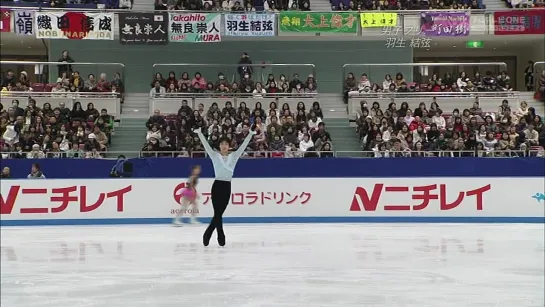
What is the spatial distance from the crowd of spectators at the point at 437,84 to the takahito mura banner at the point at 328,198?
6.10 metres

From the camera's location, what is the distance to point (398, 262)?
8.78 meters

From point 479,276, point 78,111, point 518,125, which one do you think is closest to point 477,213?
point 518,125

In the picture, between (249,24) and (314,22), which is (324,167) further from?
(249,24)

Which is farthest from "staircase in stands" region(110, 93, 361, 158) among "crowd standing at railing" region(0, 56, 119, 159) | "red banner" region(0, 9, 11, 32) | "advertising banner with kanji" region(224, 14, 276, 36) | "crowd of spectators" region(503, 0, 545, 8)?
"crowd of spectators" region(503, 0, 545, 8)

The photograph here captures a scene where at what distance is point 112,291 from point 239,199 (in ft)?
29.4

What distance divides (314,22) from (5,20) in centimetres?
979

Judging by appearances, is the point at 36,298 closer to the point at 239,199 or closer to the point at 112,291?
the point at 112,291

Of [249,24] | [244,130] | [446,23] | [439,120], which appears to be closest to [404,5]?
[446,23]

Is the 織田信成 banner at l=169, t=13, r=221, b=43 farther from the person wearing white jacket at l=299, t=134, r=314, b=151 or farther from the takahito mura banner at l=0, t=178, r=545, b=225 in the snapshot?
the takahito mura banner at l=0, t=178, r=545, b=225

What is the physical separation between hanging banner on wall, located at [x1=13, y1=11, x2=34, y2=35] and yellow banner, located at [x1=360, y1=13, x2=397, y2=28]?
10.6 m

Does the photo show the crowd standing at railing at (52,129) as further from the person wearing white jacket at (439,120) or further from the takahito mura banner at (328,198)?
the person wearing white jacket at (439,120)

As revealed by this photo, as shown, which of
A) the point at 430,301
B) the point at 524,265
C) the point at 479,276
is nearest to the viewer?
the point at 430,301

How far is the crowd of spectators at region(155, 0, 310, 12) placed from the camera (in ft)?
77.4

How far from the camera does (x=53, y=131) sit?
17.9m
